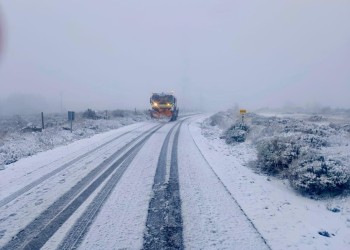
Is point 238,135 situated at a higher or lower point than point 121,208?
higher

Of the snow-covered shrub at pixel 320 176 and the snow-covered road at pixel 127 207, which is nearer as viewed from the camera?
the snow-covered road at pixel 127 207

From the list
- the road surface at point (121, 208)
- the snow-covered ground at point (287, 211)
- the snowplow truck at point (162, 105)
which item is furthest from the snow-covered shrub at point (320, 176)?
the snowplow truck at point (162, 105)

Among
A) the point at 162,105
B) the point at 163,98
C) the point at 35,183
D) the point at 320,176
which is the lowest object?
the point at 35,183

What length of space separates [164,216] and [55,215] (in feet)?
7.34

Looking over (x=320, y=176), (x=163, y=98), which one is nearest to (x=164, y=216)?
(x=320, y=176)

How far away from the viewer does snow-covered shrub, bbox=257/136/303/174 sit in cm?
970

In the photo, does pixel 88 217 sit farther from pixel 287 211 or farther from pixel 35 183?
pixel 287 211

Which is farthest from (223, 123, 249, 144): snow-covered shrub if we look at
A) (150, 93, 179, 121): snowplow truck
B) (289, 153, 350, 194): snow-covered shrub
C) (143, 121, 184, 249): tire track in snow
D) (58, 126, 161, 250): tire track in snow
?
(150, 93, 179, 121): snowplow truck

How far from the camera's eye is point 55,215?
6.17 m

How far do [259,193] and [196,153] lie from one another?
5974mm

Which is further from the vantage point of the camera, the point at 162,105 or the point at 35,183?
the point at 162,105

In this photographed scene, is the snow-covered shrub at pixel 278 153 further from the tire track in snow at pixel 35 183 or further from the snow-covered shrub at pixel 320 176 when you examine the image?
the tire track in snow at pixel 35 183

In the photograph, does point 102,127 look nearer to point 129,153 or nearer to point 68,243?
point 129,153

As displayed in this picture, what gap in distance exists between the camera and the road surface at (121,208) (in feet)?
16.7
